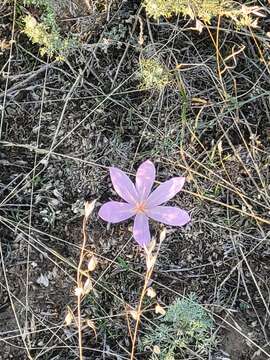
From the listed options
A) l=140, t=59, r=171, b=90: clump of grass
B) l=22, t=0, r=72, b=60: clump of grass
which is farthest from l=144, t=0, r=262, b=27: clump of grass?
l=22, t=0, r=72, b=60: clump of grass

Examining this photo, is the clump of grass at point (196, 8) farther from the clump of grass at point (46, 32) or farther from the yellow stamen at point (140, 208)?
the yellow stamen at point (140, 208)

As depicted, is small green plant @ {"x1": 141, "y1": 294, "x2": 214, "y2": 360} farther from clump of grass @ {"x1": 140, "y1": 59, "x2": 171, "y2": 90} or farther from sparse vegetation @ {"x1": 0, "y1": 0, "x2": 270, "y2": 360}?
clump of grass @ {"x1": 140, "y1": 59, "x2": 171, "y2": 90}

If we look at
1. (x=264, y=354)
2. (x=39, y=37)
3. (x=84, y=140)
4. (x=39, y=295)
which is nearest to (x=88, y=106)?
(x=84, y=140)

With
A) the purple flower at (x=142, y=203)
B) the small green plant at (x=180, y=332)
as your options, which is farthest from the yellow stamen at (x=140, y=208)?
the small green plant at (x=180, y=332)

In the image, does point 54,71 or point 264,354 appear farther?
point 54,71

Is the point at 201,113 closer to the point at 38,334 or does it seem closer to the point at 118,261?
the point at 118,261

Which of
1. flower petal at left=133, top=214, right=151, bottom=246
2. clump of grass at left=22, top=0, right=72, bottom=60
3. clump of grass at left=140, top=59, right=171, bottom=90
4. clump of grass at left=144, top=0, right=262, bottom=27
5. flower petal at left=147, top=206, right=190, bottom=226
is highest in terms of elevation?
clump of grass at left=144, top=0, right=262, bottom=27

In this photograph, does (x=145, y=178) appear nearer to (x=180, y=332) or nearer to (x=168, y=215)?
(x=168, y=215)
